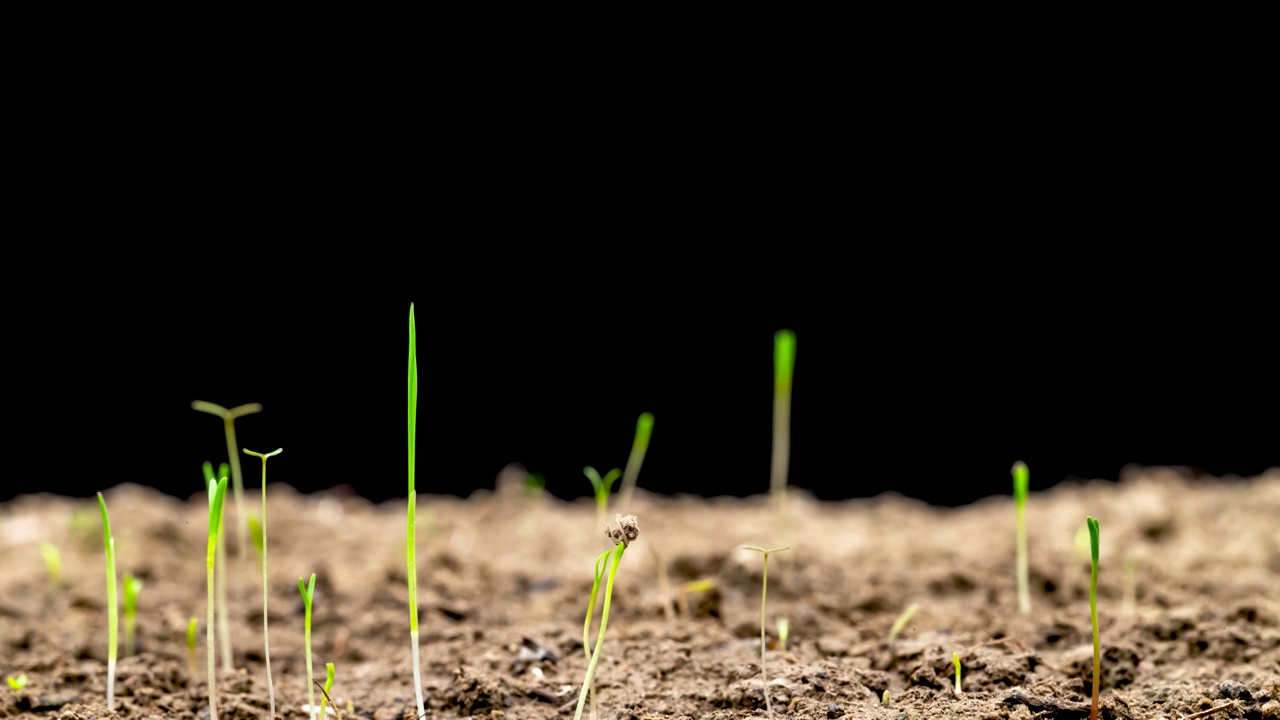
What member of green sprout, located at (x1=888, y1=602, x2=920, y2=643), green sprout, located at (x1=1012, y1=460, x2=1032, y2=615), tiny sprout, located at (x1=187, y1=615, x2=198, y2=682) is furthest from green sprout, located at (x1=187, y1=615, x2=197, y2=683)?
green sprout, located at (x1=1012, y1=460, x2=1032, y2=615)

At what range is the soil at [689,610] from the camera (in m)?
1.14

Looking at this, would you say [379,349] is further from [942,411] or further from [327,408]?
[942,411]

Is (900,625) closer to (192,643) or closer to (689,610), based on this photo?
(689,610)

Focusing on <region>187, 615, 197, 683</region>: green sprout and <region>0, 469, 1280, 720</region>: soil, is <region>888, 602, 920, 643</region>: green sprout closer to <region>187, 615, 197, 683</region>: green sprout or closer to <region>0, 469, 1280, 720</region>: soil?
<region>0, 469, 1280, 720</region>: soil

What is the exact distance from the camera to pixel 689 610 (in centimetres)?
151

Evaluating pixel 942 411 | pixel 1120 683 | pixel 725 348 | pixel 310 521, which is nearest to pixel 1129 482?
pixel 942 411

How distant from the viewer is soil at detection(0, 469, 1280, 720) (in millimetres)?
1144

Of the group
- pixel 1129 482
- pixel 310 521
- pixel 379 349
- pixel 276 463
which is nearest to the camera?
pixel 310 521

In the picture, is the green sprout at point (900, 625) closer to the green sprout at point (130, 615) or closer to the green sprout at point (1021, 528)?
the green sprout at point (1021, 528)

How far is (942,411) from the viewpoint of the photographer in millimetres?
3494

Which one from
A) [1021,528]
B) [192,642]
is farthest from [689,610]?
[192,642]

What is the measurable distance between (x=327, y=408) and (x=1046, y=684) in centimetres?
271

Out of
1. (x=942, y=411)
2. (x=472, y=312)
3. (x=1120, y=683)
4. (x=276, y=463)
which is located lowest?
(x=1120, y=683)

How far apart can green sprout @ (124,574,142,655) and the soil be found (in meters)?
0.03
